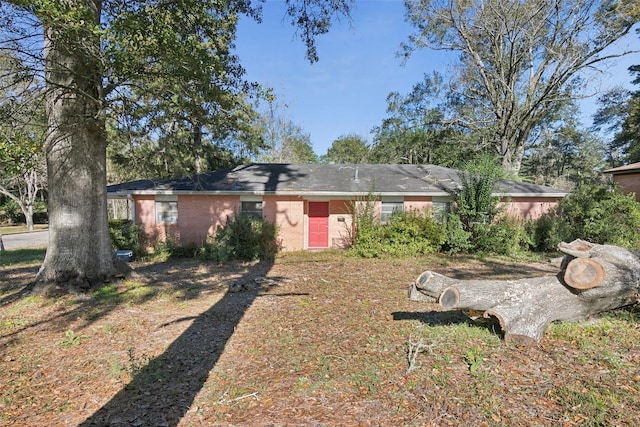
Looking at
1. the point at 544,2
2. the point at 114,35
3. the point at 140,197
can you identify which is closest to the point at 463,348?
the point at 114,35

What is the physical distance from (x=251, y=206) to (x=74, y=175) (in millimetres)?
7046

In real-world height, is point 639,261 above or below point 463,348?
above

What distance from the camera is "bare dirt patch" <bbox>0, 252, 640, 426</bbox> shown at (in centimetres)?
295

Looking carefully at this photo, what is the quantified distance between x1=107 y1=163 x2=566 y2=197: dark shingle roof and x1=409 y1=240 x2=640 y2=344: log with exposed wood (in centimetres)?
848

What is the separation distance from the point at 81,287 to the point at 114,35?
190 inches

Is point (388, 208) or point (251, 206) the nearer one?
point (251, 206)

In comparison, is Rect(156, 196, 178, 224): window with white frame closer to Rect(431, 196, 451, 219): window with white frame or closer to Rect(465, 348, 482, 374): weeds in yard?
Rect(431, 196, 451, 219): window with white frame

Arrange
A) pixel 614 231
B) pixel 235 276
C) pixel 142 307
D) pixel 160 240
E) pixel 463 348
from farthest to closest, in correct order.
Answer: pixel 160 240
pixel 614 231
pixel 235 276
pixel 142 307
pixel 463 348

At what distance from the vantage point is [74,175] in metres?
6.51

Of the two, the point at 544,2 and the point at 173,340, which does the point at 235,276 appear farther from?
the point at 544,2

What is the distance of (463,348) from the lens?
4094 millimetres

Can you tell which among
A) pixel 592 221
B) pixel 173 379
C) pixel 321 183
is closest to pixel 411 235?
pixel 321 183

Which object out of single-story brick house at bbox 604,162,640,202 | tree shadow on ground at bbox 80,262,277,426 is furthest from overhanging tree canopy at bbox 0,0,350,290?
single-story brick house at bbox 604,162,640,202

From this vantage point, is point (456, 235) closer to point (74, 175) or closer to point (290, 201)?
point (290, 201)
